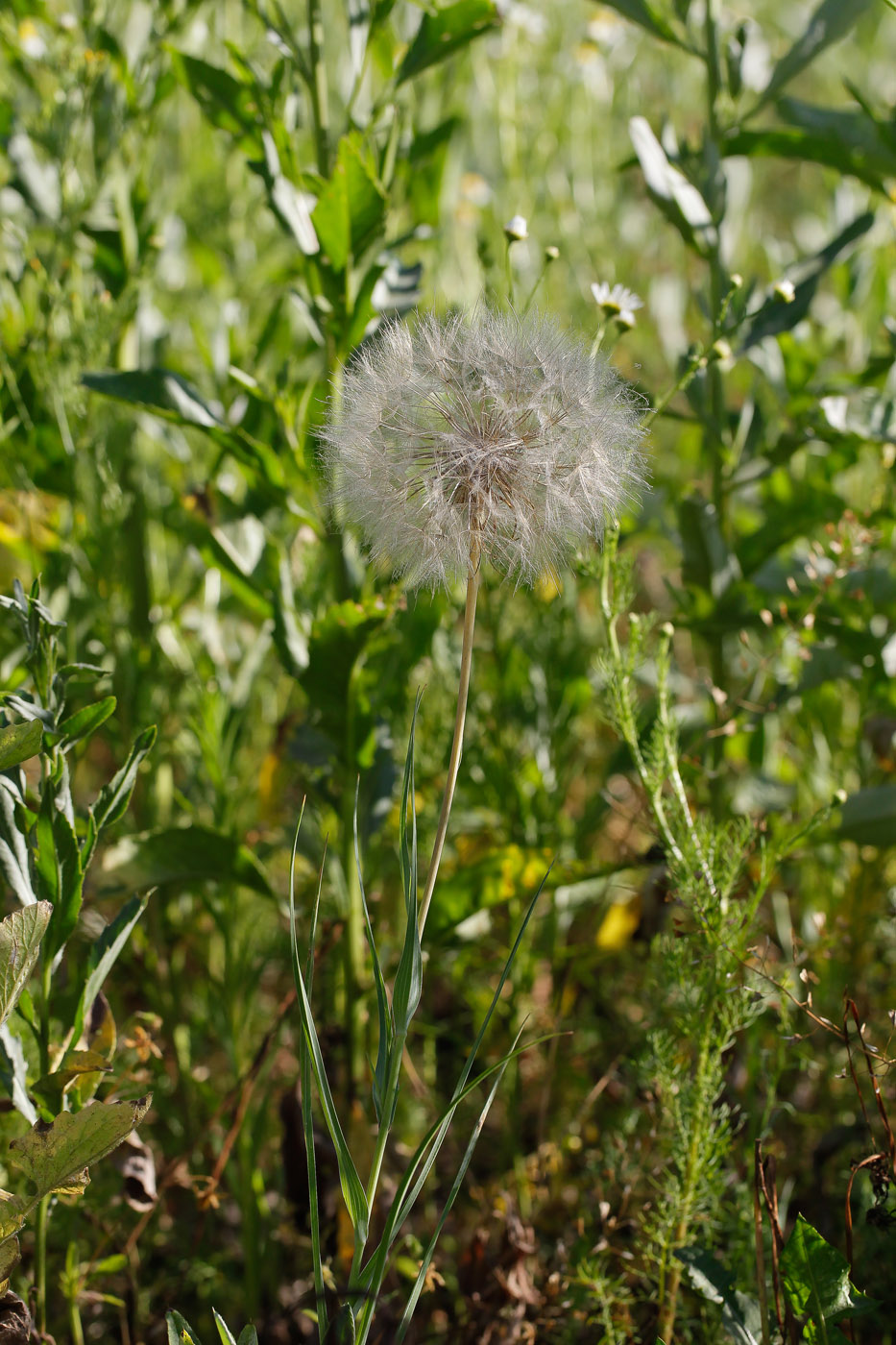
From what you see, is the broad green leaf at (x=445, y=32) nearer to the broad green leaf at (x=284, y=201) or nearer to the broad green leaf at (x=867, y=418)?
the broad green leaf at (x=284, y=201)

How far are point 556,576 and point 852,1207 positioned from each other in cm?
95

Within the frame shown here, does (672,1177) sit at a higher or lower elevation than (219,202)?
lower

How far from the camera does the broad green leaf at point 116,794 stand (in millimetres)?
997

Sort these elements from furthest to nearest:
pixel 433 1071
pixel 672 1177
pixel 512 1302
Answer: pixel 433 1071
pixel 512 1302
pixel 672 1177

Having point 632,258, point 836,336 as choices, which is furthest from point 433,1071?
point 632,258

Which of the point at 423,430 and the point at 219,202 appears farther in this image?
the point at 219,202

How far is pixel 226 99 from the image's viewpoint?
1326 millimetres

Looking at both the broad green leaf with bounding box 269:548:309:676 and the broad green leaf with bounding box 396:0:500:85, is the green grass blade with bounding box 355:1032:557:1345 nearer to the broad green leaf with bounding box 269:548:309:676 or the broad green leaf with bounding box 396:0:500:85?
the broad green leaf with bounding box 269:548:309:676

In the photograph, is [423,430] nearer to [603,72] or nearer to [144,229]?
[144,229]

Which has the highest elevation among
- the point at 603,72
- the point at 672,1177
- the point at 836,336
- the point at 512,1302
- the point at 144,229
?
the point at 603,72

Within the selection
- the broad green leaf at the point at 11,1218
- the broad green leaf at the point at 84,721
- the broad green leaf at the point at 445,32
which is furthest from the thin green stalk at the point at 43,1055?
the broad green leaf at the point at 445,32

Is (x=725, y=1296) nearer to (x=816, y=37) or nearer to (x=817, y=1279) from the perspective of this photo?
(x=817, y=1279)

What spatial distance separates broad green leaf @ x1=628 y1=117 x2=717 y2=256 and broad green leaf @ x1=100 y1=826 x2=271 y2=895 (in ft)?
3.23

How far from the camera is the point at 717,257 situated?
146 centimetres
